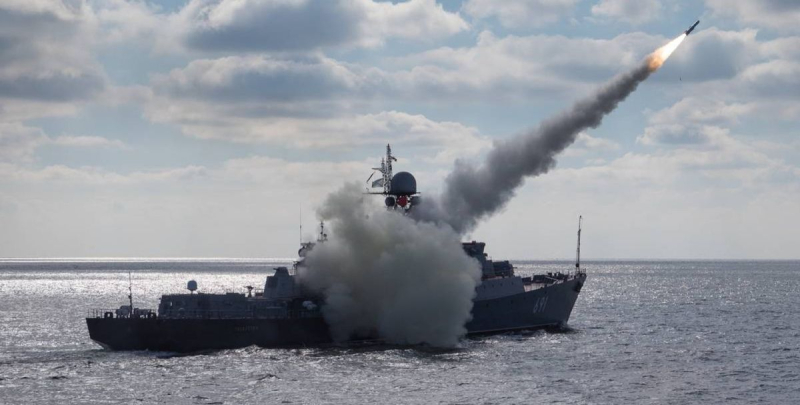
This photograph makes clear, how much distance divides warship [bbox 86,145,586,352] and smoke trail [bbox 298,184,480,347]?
4.16ft

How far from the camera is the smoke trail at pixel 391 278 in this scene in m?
56.8

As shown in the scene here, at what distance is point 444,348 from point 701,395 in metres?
17.9

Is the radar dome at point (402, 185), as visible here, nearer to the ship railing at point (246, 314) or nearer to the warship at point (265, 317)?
the warship at point (265, 317)

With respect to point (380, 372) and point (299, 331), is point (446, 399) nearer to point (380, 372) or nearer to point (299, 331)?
point (380, 372)

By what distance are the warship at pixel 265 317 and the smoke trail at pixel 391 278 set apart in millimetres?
1269

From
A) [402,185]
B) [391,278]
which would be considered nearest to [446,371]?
[391,278]

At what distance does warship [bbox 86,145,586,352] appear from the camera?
54.8 meters

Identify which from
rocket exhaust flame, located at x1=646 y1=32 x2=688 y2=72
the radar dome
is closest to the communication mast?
the radar dome

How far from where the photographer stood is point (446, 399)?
1603 inches

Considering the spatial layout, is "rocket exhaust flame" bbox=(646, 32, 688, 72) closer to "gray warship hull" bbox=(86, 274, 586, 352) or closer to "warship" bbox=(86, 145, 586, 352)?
"warship" bbox=(86, 145, 586, 352)

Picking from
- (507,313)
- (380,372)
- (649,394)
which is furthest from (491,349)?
(649,394)

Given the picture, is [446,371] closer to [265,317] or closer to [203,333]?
[265,317]

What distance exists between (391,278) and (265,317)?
8.00 m

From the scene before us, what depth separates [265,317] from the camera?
186ft
